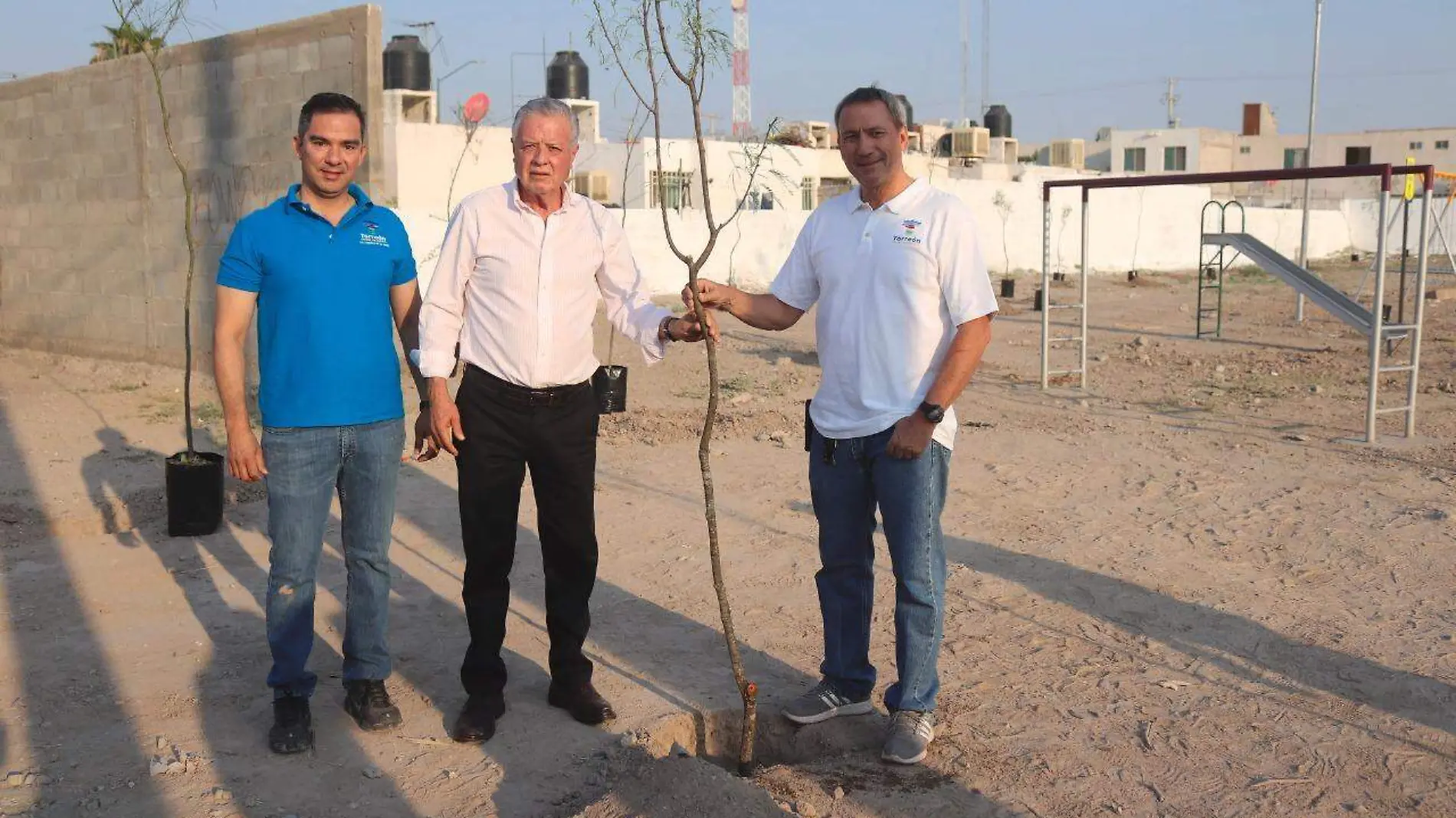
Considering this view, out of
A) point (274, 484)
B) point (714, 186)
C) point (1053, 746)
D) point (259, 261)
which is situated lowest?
point (1053, 746)

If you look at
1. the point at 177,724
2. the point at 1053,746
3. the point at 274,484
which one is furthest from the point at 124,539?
the point at 1053,746

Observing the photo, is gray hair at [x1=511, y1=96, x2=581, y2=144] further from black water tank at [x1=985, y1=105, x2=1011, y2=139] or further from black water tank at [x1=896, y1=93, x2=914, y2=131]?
black water tank at [x1=985, y1=105, x2=1011, y2=139]

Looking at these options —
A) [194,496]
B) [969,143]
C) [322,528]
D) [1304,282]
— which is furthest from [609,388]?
[969,143]

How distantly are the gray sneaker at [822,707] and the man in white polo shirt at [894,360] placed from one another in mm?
149

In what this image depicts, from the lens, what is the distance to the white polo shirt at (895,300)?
134 inches

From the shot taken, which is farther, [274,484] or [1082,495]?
[1082,495]

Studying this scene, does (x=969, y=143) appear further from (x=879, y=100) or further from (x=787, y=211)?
(x=879, y=100)

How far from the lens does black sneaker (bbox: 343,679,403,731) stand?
3736 mm

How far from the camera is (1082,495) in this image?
7.12m

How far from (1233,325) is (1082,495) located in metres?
12.6

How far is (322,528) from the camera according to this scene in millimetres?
3689

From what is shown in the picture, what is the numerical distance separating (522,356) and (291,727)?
130 cm

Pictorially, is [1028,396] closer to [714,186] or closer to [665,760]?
[665,760]

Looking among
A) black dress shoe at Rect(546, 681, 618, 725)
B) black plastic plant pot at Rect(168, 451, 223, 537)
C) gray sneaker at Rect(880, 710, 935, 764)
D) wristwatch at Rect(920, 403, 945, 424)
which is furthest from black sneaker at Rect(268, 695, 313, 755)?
black plastic plant pot at Rect(168, 451, 223, 537)
